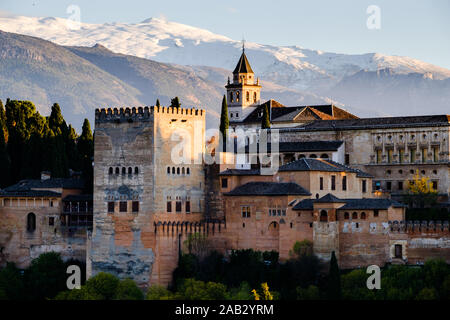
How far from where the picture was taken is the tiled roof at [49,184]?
78.4m

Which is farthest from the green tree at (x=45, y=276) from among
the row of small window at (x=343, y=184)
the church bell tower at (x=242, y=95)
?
the church bell tower at (x=242, y=95)

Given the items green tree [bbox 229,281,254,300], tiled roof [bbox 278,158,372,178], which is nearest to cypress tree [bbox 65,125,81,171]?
tiled roof [bbox 278,158,372,178]

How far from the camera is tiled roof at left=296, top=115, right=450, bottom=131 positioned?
86.3 meters

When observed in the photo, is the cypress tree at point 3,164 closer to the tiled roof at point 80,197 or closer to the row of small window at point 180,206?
the tiled roof at point 80,197

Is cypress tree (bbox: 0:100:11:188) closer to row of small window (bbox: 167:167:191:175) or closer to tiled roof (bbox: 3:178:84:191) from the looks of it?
tiled roof (bbox: 3:178:84:191)

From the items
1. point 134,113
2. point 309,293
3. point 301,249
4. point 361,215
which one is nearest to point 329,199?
point 361,215

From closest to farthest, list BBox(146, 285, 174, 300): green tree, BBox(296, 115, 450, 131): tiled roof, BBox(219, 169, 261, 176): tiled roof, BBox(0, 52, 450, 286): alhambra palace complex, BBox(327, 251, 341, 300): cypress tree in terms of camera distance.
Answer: BBox(327, 251, 341, 300): cypress tree, BBox(0, 52, 450, 286): alhambra palace complex, BBox(146, 285, 174, 300): green tree, BBox(219, 169, 261, 176): tiled roof, BBox(296, 115, 450, 131): tiled roof

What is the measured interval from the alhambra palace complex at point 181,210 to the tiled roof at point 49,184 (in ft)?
0.29

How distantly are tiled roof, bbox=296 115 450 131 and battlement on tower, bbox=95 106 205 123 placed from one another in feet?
58.6

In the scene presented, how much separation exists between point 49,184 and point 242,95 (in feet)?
99.8

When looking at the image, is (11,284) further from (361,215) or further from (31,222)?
(361,215)

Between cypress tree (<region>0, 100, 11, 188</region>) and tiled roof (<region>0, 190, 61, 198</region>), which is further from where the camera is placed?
cypress tree (<region>0, 100, 11, 188</region>)
